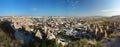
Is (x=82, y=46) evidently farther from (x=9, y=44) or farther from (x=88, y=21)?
(x=88, y=21)

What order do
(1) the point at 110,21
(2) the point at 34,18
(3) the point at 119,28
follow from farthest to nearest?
(2) the point at 34,18
(1) the point at 110,21
(3) the point at 119,28

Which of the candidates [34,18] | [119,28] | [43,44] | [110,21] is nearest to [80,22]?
[110,21]

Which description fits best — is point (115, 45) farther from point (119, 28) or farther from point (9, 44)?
point (119, 28)

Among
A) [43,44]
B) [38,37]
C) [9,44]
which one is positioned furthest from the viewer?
[38,37]

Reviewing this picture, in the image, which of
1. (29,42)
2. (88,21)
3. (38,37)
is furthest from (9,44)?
(88,21)

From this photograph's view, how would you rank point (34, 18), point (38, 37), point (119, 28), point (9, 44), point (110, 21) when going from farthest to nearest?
point (34, 18)
point (110, 21)
point (119, 28)
point (38, 37)
point (9, 44)

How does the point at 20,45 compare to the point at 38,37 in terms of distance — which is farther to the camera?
the point at 38,37

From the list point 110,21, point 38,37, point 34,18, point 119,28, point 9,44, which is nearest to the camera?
point 9,44

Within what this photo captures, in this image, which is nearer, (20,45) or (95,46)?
(20,45)

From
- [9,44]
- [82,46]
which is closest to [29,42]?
[9,44]
